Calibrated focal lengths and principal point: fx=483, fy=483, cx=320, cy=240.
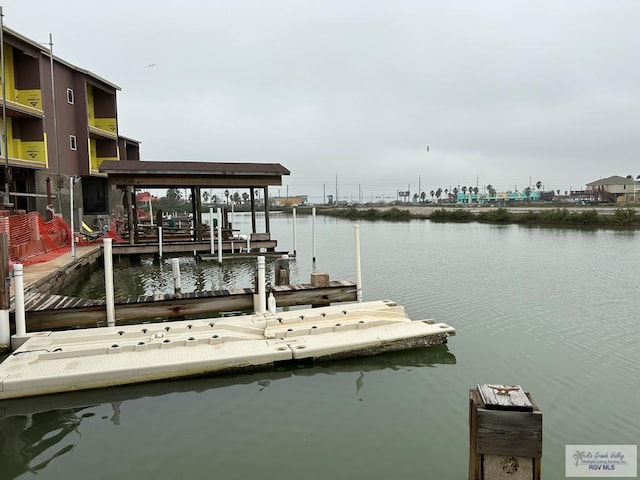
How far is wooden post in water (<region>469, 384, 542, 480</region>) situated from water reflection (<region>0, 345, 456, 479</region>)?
3277 mm

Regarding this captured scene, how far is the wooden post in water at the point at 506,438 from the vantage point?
10.3 ft

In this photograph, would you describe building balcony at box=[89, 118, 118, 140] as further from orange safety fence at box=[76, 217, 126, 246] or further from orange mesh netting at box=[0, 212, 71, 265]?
orange mesh netting at box=[0, 212, 71, 265]

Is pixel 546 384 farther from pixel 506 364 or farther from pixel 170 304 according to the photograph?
pixel 170 304

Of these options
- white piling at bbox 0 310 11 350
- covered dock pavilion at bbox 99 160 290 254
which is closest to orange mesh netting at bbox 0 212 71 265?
covered dock pavilion at bbox 99 160 290 254

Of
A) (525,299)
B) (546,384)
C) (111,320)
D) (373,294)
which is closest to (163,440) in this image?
(111,320)

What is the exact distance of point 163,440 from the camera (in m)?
5.11

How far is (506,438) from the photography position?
3174mm

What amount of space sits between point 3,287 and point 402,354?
621 cm

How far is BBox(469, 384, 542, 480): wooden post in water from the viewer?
10.3ft

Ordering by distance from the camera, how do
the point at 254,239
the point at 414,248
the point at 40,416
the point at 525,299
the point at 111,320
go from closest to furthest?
1. the point at 40,416
2. the point at 111,320
3. the point at 525,299
4. the point at 254,239
5. the point at 414,248

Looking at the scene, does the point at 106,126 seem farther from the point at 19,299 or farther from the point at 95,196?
the point at 19,299

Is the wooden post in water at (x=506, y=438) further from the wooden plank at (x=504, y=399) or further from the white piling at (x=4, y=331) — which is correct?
the white piling at (x=4, y=331)

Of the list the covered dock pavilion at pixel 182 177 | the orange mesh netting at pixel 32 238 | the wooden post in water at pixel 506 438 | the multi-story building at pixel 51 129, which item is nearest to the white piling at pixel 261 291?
the wooden post in water at pixel 506 438

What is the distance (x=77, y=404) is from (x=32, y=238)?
11512mm
